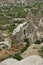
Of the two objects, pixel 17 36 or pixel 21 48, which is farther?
pixel 17 36

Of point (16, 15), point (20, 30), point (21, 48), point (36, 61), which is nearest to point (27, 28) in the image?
point (20, 30)

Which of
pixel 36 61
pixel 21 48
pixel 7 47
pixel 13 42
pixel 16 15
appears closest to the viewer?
pixel 36 61

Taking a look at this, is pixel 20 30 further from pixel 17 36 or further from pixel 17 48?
pixel 17 48

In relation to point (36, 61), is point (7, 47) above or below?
below

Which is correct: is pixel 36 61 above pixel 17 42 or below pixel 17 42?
above

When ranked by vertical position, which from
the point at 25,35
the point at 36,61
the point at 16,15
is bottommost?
the point at 16,15

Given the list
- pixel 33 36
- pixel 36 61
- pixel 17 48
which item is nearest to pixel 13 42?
pixel 33 36

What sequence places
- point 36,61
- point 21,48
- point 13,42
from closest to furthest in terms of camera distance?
1. point 36,61
2. point 21,48
3. point 13,42

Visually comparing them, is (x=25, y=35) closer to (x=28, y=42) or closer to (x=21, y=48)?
(x=28, y=42)

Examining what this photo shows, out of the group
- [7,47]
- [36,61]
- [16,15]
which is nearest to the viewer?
[36,61]
